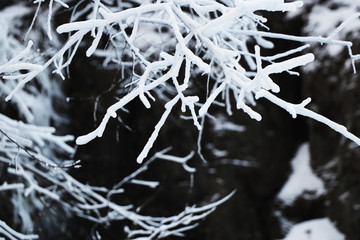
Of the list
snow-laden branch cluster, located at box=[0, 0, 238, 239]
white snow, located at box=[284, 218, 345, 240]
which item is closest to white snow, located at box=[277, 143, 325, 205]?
white snow, located at box=[284, 218, 345, 240]

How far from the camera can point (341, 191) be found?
401 cm

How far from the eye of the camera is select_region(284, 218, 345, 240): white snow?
→ 152 inches

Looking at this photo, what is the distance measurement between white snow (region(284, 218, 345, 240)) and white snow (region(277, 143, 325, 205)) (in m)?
0.36

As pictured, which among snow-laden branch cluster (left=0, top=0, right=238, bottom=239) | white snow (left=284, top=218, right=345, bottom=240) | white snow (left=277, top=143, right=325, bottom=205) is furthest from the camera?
white snow (left=277, top=143, right=325, bottom=205)

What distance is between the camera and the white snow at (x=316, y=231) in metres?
3.86

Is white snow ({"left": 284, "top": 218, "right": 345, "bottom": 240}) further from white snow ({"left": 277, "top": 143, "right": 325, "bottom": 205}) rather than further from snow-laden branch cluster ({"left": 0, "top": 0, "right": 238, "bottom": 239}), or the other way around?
snow-laden branch cluster ({"left": 0, "top": 0, "right": 238, "bottom": 239})

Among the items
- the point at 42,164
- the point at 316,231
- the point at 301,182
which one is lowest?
the point at 42,164

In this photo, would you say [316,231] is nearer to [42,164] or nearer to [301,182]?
[301,182]

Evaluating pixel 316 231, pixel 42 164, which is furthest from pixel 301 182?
pixel 42 164

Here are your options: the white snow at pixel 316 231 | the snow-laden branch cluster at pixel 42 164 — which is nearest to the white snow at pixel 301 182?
the white snow at pixel 316 231

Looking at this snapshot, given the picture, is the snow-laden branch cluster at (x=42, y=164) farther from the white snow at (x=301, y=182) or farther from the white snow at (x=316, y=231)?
the white snow at (x=301, y=182)

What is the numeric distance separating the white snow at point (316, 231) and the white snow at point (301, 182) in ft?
1.19

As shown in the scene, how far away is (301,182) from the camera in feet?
15.0

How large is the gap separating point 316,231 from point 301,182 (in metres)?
0.72
